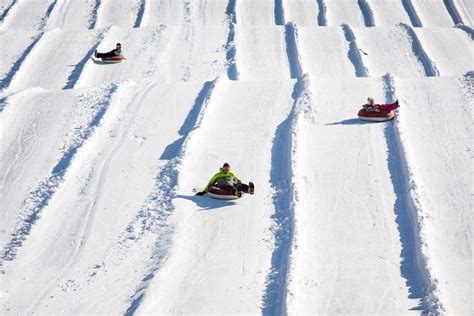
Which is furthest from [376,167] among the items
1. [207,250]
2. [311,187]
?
[207,250]

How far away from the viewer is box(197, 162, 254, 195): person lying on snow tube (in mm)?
13391

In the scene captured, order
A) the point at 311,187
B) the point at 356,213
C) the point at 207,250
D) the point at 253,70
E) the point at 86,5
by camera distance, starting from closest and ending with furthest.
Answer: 1. the point at 207,250
2. the point at 356,213
3. the point at 311,187
4. the point at 253,70
5. the point at 86,5

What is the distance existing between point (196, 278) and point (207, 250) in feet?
2.71

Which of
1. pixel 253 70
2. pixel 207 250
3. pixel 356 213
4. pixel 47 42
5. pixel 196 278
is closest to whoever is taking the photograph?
pixel 196 278

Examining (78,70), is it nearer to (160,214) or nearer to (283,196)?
(160,214)

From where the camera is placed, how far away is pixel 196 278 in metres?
11.2

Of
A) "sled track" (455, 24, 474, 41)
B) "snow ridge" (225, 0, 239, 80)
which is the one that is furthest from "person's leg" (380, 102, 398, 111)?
"sled track" (455, 24, 474, 41)

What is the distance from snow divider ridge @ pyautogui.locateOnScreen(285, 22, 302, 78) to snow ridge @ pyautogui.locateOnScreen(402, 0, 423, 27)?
5.58 m

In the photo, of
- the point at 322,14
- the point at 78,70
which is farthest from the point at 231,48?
the point at 322,14

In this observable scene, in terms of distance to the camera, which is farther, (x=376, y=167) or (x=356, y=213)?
(x=376, y=167)

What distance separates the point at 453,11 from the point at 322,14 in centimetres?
549

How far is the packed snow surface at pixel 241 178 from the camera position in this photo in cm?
1096

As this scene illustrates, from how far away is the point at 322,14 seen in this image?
30.2 meters

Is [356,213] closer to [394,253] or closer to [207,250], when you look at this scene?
[394,253]
